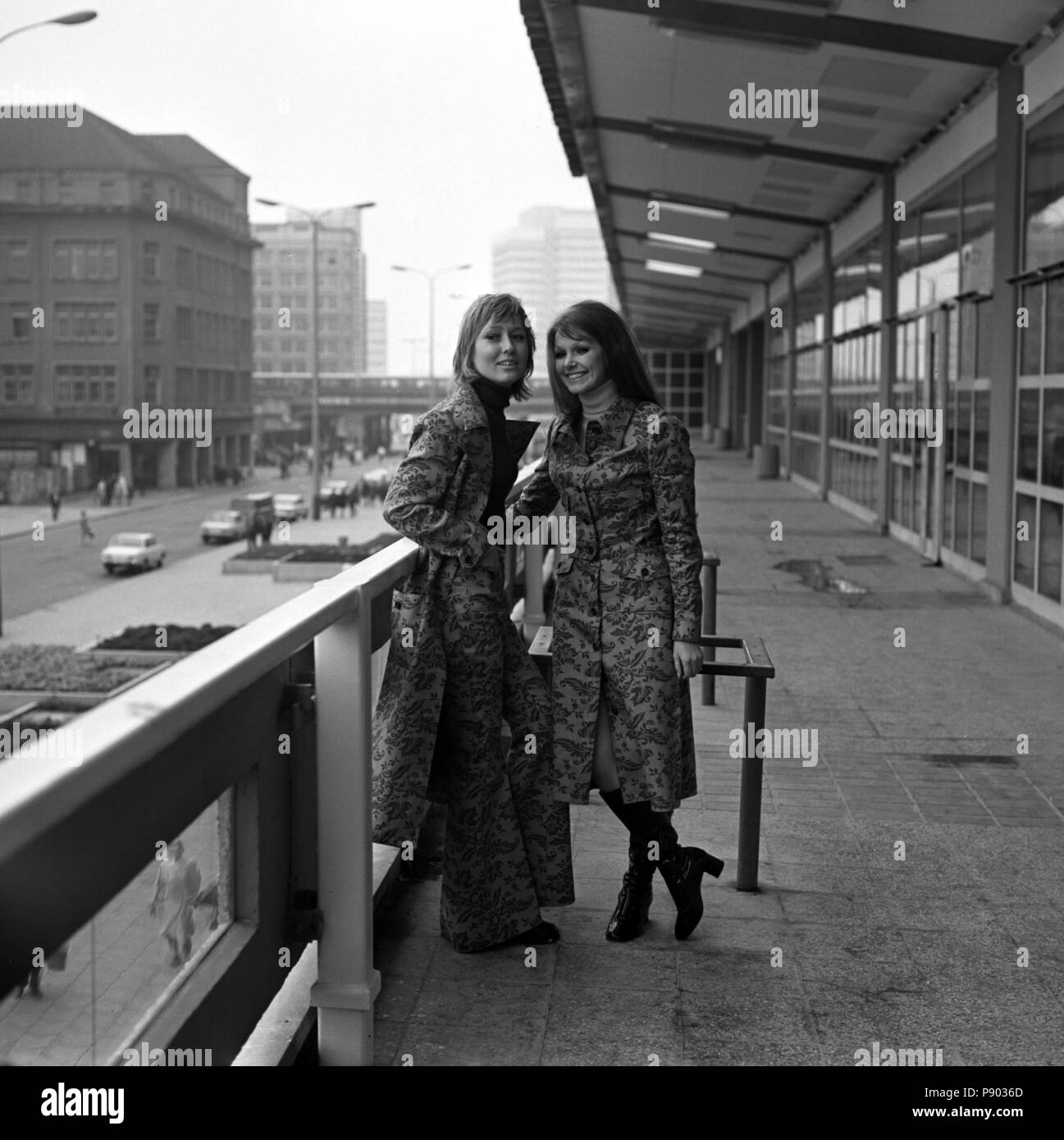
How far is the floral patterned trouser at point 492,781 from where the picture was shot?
3350 millimetres

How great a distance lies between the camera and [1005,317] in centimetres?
1062

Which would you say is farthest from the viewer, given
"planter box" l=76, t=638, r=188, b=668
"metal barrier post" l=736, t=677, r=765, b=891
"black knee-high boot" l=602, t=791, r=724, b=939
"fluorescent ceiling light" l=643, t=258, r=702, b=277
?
"planter box" l=76, t=638, r=188, b=668

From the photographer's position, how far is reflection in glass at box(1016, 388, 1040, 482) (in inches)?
396

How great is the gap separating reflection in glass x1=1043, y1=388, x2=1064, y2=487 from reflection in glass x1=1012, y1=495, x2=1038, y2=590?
1.39ft

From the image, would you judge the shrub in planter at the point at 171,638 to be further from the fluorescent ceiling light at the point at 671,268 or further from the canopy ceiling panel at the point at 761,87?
the canopy ceiling panel at the point at 761,87

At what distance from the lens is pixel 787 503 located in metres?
21.2

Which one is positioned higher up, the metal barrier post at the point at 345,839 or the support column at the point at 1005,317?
the support column at the point at 1005,317

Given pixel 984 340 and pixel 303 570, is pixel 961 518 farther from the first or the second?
pixel 303 570

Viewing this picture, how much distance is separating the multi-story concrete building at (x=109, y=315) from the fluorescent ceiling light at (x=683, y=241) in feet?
179

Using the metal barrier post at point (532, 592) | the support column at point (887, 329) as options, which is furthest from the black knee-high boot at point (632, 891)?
the support column at point (887, 329)

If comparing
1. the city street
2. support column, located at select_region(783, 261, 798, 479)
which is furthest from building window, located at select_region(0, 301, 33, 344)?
support column, located at select_region(783, 261, 798, 479)

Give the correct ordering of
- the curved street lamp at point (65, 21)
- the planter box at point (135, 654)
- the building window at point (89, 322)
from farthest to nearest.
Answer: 1. the building window at point (89, 322)
2. the planter box at point (135, 654)
3. the curved street lamp at point (65, 21)

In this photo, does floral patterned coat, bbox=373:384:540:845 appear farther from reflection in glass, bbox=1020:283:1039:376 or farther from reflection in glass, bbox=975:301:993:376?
reflection in glass, bbox=975:301:993:376
